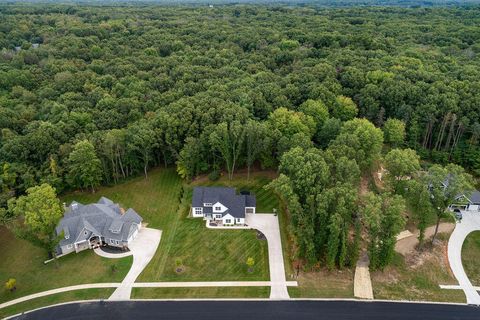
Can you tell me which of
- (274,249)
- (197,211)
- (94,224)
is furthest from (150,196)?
(274,249)

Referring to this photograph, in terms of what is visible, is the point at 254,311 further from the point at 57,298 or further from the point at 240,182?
the point at 240,182

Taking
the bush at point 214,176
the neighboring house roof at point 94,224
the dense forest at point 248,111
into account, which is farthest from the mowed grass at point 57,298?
the bush at point 214,176

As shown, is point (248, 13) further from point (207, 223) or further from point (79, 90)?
point (207, 223)

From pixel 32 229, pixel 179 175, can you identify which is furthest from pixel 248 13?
pixel 32 229

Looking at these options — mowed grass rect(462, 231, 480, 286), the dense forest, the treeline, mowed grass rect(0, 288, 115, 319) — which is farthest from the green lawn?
mowed grass rect(462, 231, 480, 286)

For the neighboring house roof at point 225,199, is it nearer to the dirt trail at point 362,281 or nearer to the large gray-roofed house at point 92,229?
the large gray-roofed house at point 92,229

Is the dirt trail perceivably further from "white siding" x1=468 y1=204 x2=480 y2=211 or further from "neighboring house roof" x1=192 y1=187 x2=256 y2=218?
"white siding" x1=468 y1=204 x2=480 y2=211
